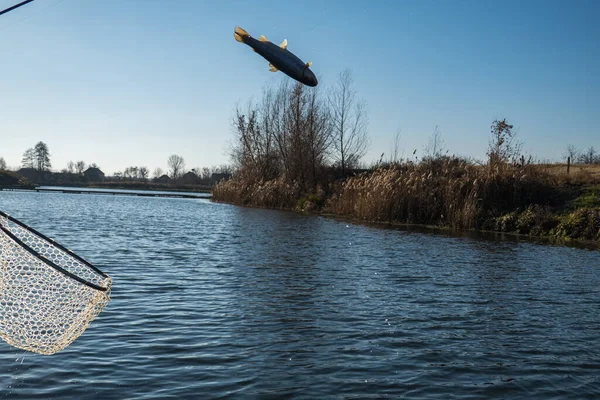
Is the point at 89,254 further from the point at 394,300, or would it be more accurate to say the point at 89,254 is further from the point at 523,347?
the point at 523,347

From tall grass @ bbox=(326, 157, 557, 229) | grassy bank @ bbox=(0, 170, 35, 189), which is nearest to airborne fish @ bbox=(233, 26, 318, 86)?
tall grass @ bbox=(326, 157, 557, 229)

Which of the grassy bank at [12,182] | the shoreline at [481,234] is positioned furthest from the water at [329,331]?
the grassy bank at [12,182]

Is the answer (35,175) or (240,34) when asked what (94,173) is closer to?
(35,175)

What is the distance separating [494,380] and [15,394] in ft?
17.7

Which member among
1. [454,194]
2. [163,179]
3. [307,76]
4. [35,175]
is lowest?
[454,194]

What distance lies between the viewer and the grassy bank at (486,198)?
85.5 feet

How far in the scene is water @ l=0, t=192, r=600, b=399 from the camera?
6.61m

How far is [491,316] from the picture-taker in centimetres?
1020

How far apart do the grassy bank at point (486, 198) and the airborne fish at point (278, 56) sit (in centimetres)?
2039

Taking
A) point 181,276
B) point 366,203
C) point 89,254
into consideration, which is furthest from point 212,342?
point 366,203

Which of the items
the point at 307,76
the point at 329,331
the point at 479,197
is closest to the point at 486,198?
the point at 479,197

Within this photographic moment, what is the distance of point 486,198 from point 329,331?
72.5 feet

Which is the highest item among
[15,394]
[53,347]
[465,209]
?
[465,209]

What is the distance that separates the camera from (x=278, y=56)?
23.7ft
